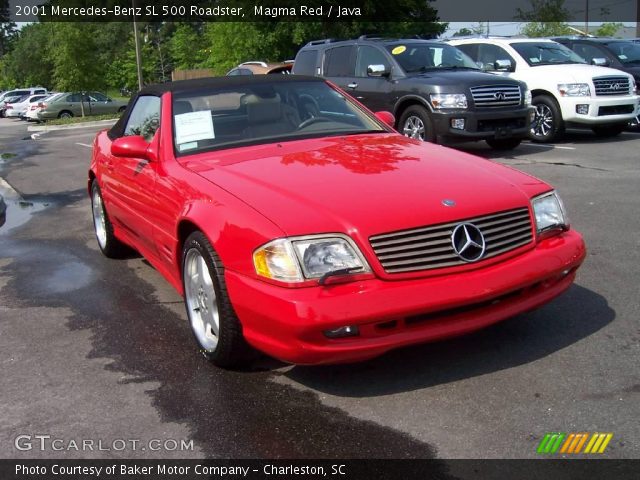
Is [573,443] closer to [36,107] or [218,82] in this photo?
[218,82]

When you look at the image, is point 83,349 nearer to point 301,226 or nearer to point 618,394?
point 301,226

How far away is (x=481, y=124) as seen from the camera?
10.8 metres

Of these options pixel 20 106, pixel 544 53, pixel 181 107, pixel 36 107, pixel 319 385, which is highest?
pixel 544 53

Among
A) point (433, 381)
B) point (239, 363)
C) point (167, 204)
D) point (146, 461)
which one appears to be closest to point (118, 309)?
point (167, 204)

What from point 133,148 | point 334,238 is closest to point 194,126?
point 133,148

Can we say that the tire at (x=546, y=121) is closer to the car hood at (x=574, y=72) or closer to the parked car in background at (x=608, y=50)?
the car hood at (x=574, y=72)

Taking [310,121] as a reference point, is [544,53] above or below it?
above

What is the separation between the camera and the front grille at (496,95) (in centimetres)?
1077

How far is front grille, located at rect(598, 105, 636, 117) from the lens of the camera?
12.4 metres

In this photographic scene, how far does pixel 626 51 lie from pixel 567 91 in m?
4.09

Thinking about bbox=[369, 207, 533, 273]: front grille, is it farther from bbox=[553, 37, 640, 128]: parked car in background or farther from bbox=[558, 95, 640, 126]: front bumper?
bbox=[553, 37, 640, 128]: parked car in background

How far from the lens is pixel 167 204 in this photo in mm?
4340

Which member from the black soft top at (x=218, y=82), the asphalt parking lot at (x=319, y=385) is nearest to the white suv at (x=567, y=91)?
the asphalt parking lot at (x=319, y=385)

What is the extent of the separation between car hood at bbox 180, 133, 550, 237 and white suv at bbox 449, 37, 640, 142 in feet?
28.4
